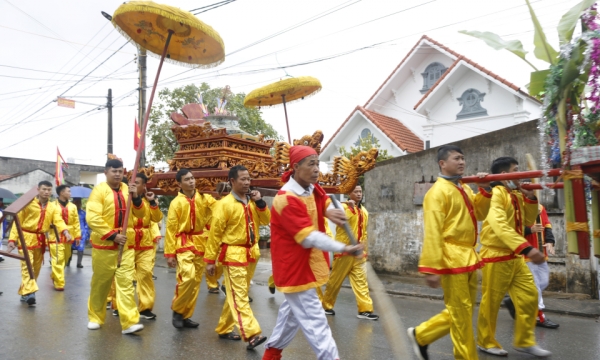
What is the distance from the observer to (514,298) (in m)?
4.93

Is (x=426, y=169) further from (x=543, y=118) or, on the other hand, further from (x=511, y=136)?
(x=543, y=118)

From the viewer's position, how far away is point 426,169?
10.6 meters

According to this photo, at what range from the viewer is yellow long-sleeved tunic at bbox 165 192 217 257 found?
6.62 m

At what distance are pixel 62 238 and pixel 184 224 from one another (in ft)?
14.8

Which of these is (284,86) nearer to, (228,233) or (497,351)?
(228,233)

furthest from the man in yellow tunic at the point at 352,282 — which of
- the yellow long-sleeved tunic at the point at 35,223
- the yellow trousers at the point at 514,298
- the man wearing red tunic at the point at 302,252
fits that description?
the yellow long-sleeved tunic at the point at 35,223

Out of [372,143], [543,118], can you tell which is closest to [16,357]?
[543,118]

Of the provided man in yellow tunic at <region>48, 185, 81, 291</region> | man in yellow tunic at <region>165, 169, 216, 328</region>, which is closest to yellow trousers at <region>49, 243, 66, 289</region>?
man in yellow tunic at <region>48, 185, 81, 291</region>

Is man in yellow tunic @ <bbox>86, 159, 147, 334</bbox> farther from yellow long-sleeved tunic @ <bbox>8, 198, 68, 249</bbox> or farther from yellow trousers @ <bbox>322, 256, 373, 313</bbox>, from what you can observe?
yellow long-sleeved tunic @ <bbox>8, 198, 68, 249</bbox>

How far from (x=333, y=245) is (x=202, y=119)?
6.28 m

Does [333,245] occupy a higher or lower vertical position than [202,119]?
lower

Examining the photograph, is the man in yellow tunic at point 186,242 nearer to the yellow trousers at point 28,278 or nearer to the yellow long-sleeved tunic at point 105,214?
the yellow long-sleeved tunic at point 105,214

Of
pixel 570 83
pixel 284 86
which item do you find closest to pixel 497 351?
pixel 570 83

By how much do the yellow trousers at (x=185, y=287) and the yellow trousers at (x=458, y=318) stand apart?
308cm
